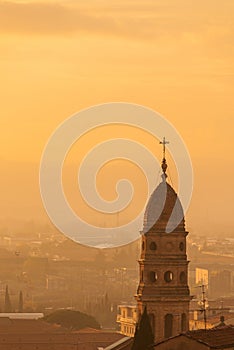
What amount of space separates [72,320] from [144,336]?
147ft

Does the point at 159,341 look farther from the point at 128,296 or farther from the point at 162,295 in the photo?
the point at 128,296

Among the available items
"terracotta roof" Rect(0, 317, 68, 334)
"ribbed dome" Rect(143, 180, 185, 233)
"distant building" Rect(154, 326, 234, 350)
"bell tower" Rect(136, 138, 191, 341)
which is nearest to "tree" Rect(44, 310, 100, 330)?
"terracotta roof" Rect(0, 317, 68, 334)

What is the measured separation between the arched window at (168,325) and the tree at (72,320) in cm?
3690

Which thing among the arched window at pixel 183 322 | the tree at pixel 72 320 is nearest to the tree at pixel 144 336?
the arched window at pixel 183 322

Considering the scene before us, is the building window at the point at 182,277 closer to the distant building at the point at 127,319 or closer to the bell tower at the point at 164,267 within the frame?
the bell tower at the point at 164,267

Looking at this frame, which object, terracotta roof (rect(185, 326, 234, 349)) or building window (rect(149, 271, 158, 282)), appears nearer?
terracotta roof (rect(185, 326, 234, 349))

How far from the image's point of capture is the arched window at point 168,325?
56.2 m

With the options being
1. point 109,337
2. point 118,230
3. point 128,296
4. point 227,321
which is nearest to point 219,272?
point 118,230

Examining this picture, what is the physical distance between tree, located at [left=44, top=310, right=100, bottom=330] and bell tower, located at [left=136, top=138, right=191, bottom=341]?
36.2 meters

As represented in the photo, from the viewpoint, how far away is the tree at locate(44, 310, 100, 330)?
9550 cm

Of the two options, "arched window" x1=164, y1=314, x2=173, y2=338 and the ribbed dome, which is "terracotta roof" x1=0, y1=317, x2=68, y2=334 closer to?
the ribbed dome

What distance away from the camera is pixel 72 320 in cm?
9756

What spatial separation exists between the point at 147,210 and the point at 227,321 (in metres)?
30.5

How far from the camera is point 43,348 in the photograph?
3093 inches
